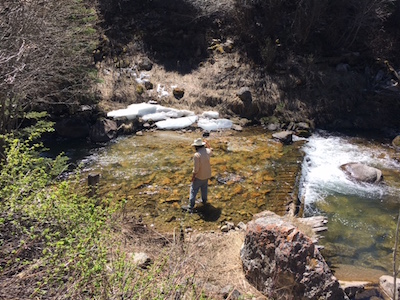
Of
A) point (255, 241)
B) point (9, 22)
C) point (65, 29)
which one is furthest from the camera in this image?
point (65, 29)

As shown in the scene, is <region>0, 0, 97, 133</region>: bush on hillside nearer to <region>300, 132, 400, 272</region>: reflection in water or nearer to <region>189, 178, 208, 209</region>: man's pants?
<region>189, 178, 208, 209</region>: man's pants

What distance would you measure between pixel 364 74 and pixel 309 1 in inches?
151

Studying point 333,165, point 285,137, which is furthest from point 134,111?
point 333,165

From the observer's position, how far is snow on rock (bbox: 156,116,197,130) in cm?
1217

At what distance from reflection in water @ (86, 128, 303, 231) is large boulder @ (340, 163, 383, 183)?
145 cm

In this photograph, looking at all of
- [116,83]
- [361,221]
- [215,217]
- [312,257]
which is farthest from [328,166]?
[116,83]

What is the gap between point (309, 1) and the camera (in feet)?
47.3

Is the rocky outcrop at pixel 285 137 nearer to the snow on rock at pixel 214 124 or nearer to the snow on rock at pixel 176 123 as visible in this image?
the snow on rock at pixel 214 124

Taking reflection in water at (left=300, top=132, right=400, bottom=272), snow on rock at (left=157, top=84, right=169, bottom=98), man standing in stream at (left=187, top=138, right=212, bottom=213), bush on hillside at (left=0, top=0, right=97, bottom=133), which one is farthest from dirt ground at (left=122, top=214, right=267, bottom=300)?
A: snow on rock at (left=157, top=84, right=169, bottom=98)

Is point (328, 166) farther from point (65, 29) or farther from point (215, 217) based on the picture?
point (65, 29)

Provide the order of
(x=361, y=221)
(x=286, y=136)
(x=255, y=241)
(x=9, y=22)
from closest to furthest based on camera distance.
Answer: (x=255, y=241)
(x=9, y=22)
(x=361, y=221)
(x=286, y=136)

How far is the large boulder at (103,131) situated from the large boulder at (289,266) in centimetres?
728

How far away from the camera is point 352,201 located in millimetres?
8461

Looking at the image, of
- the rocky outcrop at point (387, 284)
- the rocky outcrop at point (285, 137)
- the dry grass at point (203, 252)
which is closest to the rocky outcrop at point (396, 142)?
the rocky outcrop at point (285, 137)
